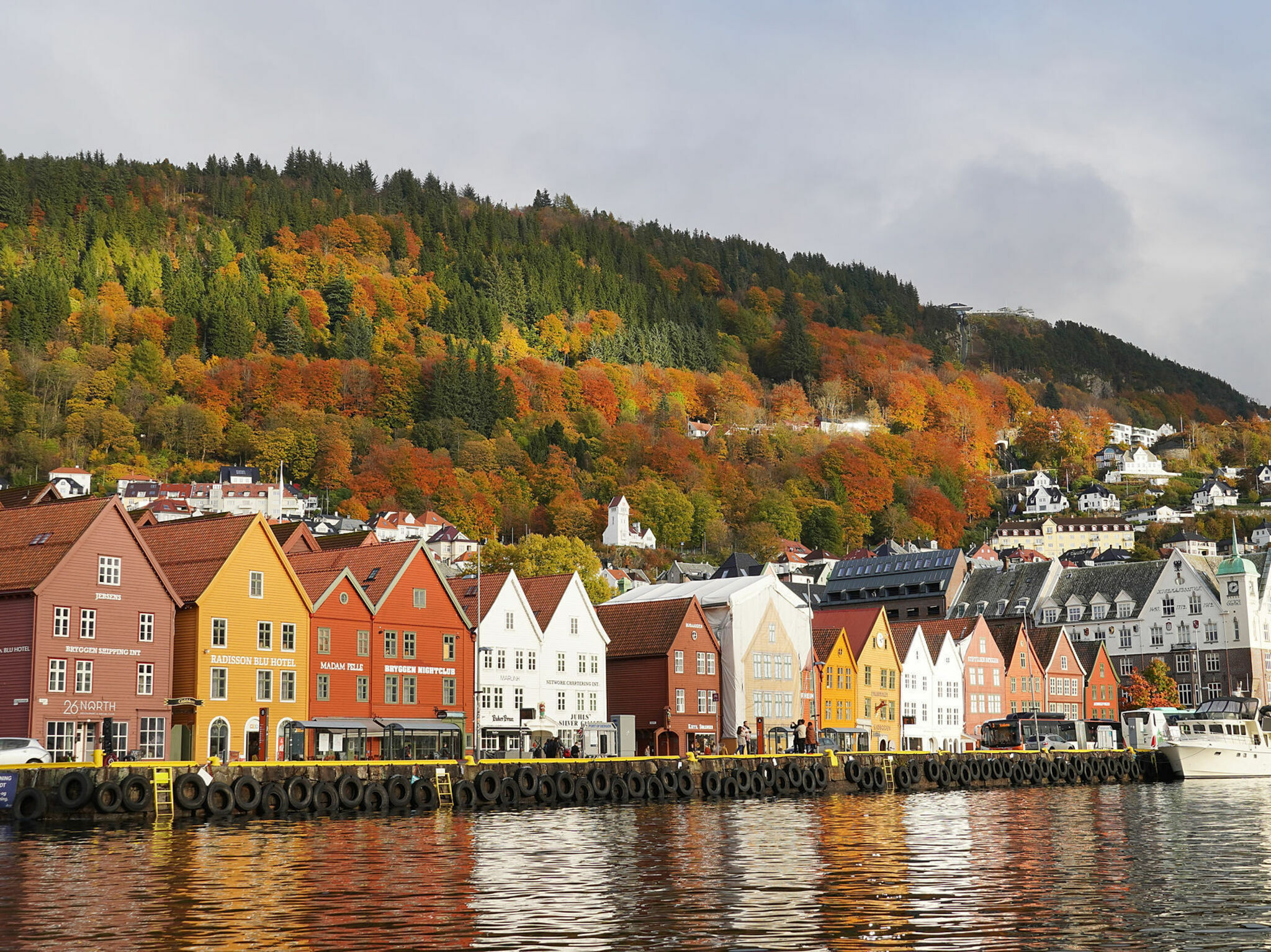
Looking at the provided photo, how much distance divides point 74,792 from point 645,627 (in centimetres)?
4783

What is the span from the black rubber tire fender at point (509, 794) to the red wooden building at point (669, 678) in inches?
1155

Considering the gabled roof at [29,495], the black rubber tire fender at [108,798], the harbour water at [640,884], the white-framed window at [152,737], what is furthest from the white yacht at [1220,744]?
the gabled roof at [29,495]

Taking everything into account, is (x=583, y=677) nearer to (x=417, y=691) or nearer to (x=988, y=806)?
(x=417, y=691)

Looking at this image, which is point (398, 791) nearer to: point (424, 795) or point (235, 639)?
point (424, 795)

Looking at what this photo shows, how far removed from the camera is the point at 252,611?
6862 cm

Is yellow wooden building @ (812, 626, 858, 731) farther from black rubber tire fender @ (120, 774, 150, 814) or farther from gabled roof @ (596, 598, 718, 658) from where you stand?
black rubber tire fender @ (120, 774, 150, 814)

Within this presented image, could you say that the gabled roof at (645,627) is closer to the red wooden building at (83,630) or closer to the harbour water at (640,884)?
the red wooden building at (83,630)

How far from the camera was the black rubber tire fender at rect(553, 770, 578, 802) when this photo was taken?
60.7 metres

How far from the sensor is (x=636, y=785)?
210 ft

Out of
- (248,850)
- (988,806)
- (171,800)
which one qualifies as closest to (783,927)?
(248,850)

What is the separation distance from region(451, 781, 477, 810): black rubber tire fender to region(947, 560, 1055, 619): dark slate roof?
86164mm

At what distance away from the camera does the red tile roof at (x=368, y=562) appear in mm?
75750

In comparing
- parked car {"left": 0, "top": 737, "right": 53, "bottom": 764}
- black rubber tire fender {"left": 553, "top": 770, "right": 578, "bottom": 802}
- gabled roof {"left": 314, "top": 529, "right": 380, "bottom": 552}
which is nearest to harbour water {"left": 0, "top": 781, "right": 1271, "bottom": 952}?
parked car {"left": 0, "top": 737, "right": 53, "bottom": 764}

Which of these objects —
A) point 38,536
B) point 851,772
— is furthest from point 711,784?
point 38,536
